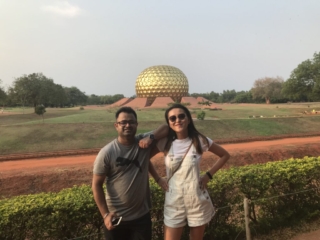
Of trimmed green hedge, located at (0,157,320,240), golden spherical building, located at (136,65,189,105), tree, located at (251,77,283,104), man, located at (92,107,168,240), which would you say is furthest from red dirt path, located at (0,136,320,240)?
tree, located at (251,77,283,104)

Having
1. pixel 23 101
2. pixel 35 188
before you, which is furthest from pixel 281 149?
pixel 23 101

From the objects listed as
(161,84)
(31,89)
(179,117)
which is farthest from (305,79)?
(31,89)

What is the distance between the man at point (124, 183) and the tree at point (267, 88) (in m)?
60.3

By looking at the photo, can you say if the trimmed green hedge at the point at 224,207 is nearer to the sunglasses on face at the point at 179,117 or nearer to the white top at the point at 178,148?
the white top at the point at 178,148

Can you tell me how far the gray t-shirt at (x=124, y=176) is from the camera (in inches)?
98.5

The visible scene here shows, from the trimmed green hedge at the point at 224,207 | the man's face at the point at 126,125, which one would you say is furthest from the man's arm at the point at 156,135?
the trimmed green hedge at the point at 224,207

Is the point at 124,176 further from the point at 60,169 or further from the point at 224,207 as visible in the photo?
the point at 60,169

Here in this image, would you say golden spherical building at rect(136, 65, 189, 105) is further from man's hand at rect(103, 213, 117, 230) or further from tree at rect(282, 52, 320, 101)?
man's hand at rect(103, 213, 117, 230)

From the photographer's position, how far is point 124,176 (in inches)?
99.8

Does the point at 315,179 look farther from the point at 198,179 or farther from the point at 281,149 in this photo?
the point at 281,149

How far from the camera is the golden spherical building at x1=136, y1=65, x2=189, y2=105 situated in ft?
140

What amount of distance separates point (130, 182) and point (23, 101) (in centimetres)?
3987

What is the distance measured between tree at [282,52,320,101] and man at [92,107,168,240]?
31423 mm

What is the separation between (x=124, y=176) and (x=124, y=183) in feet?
0.21
